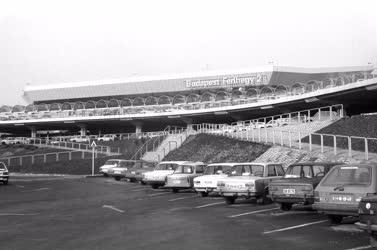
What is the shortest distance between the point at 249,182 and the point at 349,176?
5408 mm

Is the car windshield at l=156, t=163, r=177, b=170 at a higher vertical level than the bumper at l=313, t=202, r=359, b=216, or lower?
higher

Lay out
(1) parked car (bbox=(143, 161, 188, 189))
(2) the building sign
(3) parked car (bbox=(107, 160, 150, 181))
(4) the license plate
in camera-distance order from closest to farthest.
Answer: (4) the license plate → (1) parked car (bbox=(143, 161, 188, 189)) → (3) parked car (bbox=(107, 160, 150, 181)) → (2) the building sign

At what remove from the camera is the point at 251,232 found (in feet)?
38.6

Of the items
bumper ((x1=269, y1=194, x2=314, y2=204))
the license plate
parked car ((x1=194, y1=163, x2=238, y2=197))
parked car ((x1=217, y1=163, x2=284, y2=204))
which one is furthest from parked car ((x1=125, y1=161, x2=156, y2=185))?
the license plate

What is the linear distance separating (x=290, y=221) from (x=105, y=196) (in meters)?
11.3

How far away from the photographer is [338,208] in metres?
12.1

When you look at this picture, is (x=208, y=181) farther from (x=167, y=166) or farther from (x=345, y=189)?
(x=345, y=189)

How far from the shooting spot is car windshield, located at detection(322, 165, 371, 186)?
39.8 ft

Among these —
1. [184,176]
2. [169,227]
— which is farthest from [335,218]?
[184,176]

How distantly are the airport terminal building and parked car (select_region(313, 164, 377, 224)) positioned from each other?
116 ft

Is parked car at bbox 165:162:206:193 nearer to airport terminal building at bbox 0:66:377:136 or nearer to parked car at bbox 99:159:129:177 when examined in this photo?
parked car at bbox 99:159:129:177

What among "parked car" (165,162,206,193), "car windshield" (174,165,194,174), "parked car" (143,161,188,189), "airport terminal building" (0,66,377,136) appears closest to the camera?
"parked car" (165,162,206,193)

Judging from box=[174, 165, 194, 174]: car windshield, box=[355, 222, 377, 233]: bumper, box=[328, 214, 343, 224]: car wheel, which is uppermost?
box=[174, 165, 194, 174]: car windshield

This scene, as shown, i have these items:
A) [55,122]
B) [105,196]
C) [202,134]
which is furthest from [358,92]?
[55,122]
